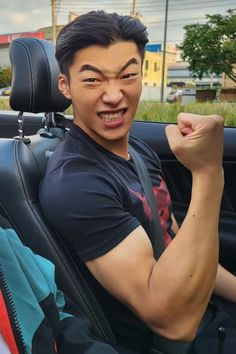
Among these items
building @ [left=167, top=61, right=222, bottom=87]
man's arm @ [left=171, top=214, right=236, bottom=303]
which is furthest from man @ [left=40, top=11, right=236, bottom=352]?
building @ [left=167, top=61, right=222, bottom=87]

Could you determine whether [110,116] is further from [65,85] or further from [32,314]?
[32,314]

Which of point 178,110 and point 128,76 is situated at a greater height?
point 128,76

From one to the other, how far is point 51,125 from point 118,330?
835 mm

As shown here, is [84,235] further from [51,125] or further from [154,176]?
[51,125]

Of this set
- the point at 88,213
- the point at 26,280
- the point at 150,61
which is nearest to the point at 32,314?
the point at 26,280

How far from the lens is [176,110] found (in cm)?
305

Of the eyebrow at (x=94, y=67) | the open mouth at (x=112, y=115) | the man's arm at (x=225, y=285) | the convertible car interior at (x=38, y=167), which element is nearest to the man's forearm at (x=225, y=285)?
the man's arm at (x=225, y=285)

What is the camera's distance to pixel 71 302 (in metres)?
1.35

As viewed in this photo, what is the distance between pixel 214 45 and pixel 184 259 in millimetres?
3301

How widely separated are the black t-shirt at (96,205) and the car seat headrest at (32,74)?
0.28 metres

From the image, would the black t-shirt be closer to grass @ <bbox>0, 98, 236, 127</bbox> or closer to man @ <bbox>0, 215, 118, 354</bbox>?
man @ <bbox>0, 215, 118, 354</bbox>

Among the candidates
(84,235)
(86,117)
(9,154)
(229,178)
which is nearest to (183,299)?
(84,235)

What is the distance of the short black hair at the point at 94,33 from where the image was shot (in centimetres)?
137

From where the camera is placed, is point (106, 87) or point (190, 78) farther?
point (190, 78)
